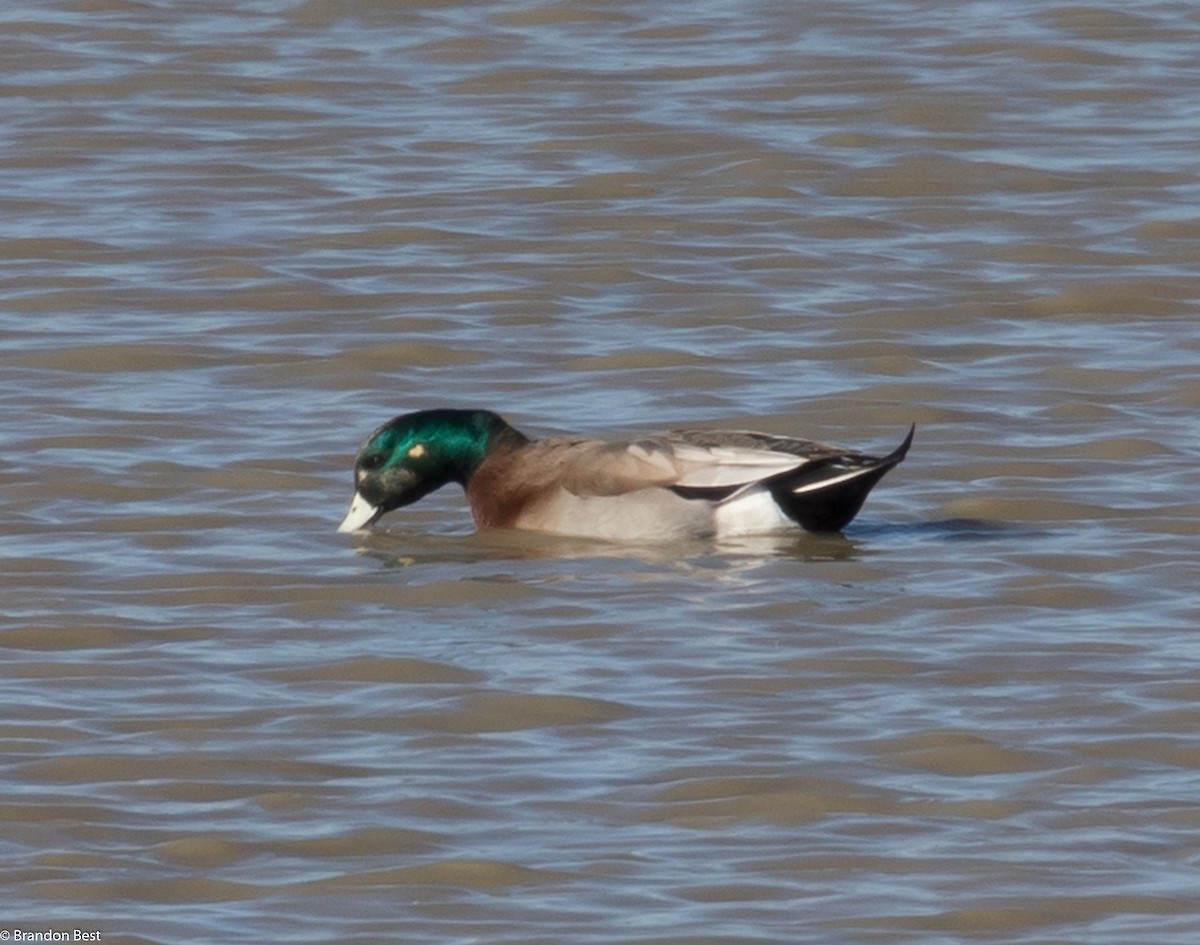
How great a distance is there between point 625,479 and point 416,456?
2.22 feet

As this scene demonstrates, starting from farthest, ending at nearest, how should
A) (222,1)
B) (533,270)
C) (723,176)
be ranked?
(222,1)
(723,176)
(533,270)

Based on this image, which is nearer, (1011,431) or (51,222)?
(1011,431)

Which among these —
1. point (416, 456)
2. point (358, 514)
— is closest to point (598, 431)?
point (416, 456)

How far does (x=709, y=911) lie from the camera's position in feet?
19.7

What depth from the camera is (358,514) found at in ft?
30.3

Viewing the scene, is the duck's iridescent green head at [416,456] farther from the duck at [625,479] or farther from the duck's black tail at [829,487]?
the duck's black tail at [829,487]

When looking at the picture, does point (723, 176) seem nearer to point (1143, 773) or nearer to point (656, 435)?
point (656, 435)

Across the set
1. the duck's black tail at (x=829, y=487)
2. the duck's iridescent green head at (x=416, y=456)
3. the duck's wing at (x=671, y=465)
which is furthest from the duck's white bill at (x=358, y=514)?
the duck's black tail at (x=829, y=487)

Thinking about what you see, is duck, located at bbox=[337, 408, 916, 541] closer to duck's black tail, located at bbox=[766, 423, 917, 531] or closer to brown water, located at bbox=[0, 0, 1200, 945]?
duck's black tail, located at bbox=[766, 423, 917, 531]

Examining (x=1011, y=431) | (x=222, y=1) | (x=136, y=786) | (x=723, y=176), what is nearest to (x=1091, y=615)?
(x=1011, y=431)

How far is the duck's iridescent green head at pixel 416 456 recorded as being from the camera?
923cm

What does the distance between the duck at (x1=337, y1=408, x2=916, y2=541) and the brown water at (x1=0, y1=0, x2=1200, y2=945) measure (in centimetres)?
12

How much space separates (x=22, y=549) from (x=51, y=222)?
400 centimetres

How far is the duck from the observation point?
356 inches
